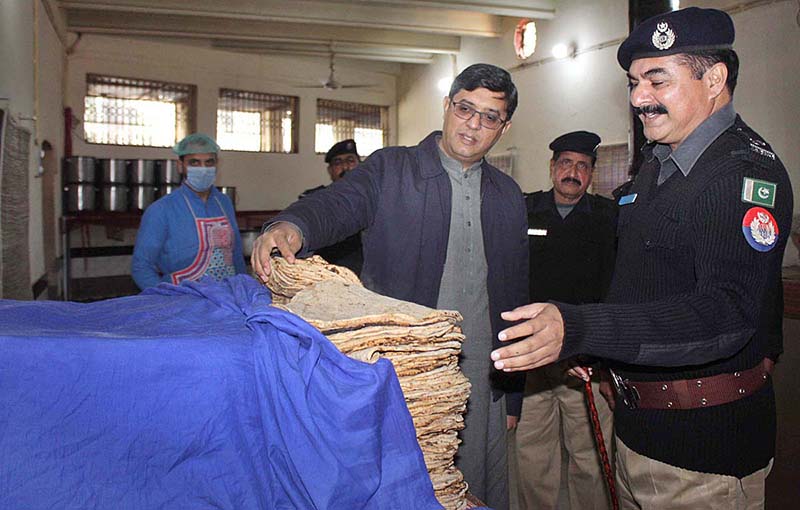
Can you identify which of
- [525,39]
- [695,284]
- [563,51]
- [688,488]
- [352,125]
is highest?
[525,39]

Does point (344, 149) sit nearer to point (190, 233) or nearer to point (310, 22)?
point (190, 233)

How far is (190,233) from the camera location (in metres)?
3.21

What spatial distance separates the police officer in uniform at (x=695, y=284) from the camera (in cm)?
126

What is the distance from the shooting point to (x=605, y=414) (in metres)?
3.04

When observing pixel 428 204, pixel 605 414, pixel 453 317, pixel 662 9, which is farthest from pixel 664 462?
pixel 662 9

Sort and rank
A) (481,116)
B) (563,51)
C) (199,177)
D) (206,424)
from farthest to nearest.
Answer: (563,51)
(199,177)
(481,116)
(206,424)

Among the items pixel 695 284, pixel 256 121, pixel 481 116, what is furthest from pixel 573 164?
pixel 256 121

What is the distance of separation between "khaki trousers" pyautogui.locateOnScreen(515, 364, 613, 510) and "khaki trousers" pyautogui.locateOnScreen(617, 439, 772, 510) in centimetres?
141

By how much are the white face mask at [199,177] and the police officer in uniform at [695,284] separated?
2.42m

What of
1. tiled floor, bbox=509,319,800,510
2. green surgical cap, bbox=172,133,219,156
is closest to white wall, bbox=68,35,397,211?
green surgical cap, bbox=172,133,219,156

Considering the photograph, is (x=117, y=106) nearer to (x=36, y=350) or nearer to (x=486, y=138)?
(x=486, y=138)

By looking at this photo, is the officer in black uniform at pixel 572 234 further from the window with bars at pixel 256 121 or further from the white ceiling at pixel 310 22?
the window with bars at pixel 256 121

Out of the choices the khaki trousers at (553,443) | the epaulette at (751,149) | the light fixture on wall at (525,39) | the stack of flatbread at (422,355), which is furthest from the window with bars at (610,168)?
the stack of flatbread at (422,355)

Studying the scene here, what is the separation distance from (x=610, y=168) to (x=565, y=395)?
3.77 meters
